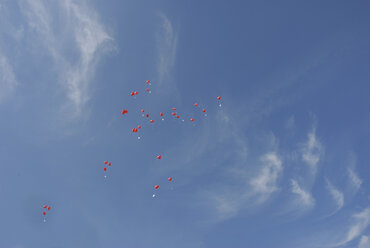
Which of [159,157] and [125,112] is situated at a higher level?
[125,112]

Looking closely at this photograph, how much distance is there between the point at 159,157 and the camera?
4862cm

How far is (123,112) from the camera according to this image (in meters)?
48.6

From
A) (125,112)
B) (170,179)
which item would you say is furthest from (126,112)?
(170,179)

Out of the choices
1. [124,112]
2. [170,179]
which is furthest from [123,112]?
[170,179]

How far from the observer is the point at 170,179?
166ft

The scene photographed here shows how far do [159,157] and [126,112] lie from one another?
12209mm

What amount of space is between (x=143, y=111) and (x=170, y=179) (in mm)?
16710

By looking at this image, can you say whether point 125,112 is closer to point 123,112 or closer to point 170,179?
point 123,112

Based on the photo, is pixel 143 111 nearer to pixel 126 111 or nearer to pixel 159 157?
pixel 126 111

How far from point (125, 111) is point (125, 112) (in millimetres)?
234

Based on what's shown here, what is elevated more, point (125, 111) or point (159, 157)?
point (125, 111)

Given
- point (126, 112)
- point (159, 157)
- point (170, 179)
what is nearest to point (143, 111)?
point (126, 112)

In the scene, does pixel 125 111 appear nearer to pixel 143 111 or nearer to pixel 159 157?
pixel 143 111

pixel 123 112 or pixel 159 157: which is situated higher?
pixel 123 112
